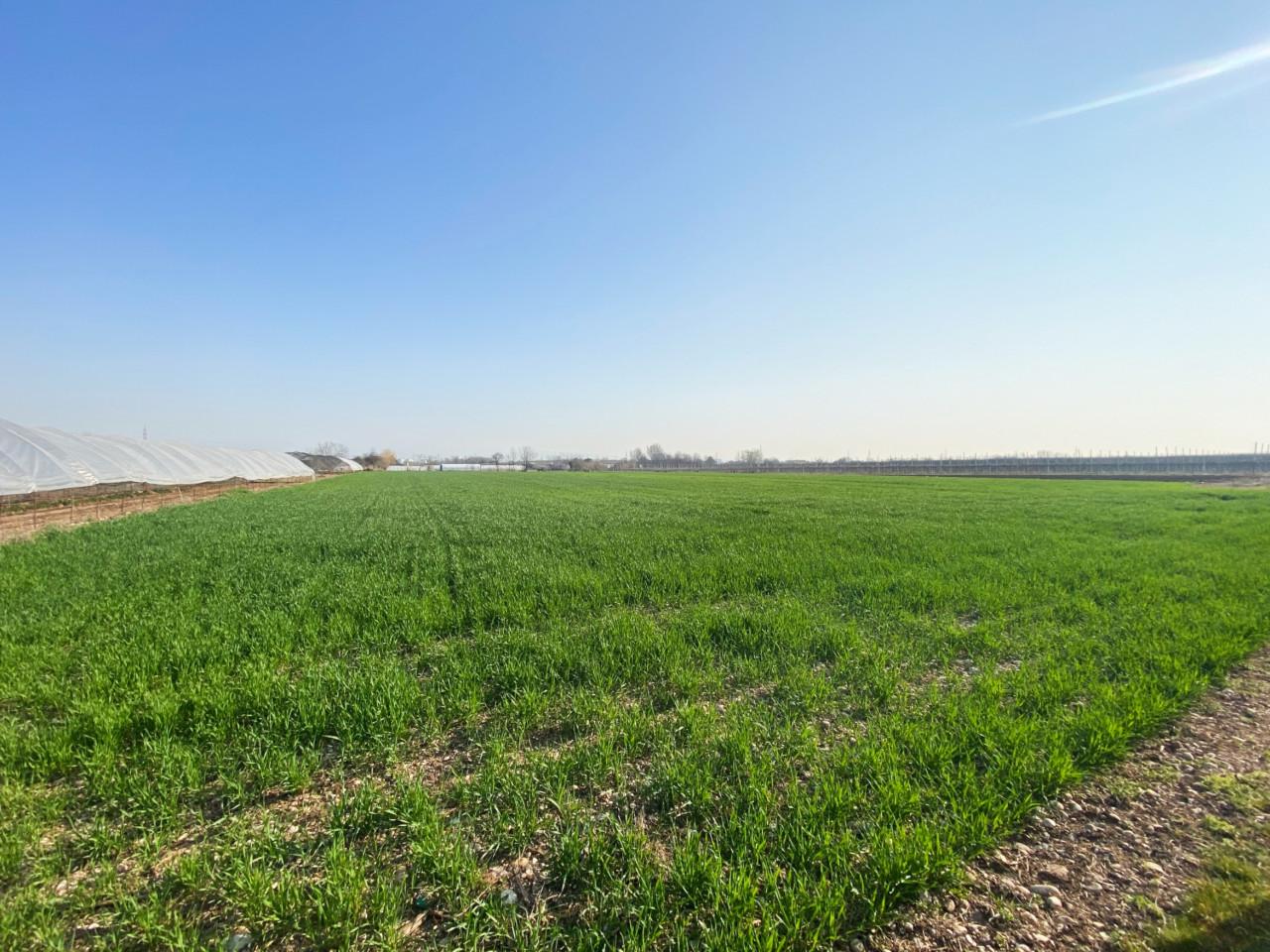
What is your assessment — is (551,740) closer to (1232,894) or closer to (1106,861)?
(1106,861)

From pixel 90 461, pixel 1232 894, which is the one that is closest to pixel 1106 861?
pixel 1232 894

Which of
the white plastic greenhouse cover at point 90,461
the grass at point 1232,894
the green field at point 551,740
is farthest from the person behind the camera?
the white plastic greenhouse cover at point 90,461

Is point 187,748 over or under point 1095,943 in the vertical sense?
over

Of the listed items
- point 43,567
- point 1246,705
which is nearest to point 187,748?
point 1246,705

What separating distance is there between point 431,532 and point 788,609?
43.6 feet

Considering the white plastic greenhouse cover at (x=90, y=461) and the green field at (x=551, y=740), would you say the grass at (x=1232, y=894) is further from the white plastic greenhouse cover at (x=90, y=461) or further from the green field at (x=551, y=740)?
the white plastic greenhouse cover at (x=90, y=461)

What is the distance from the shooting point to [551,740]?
423 cm

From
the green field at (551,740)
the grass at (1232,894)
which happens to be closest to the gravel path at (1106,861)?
the grass at (1232,894)

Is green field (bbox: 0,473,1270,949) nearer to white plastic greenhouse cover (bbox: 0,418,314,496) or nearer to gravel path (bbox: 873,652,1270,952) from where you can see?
gravel path (bbox: 873,652,1270,952)

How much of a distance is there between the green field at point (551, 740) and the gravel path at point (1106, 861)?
14 centimetres

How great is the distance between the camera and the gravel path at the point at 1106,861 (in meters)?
2.51

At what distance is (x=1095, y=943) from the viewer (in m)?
2.48

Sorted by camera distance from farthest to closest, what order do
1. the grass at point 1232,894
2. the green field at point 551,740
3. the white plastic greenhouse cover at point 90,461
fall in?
the white plastic greenhouse cover at point 90,461 < the green field at point 551,740 < the grass at point 1232,894

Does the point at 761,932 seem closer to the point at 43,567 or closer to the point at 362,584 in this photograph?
the point at 362,584
